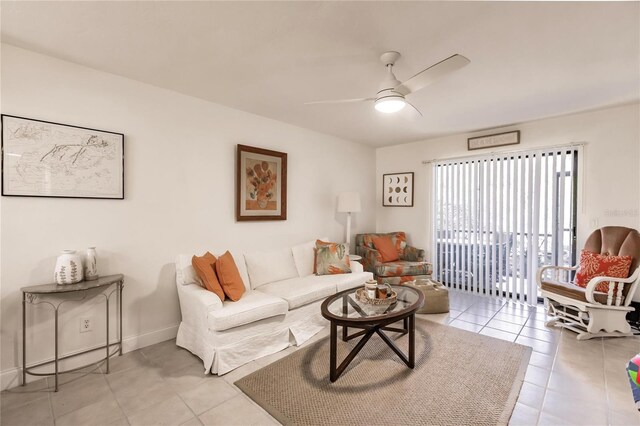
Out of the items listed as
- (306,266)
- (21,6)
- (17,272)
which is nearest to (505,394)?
(306,266)

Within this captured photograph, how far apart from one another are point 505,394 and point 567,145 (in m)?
3.24

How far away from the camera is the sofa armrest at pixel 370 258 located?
453 cm

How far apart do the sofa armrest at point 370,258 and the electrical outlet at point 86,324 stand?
11.2ft

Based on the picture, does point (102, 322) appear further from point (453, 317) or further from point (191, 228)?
point (453, 317)

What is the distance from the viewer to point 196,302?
256 centimetres

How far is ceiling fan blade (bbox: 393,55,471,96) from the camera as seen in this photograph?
1791 mm

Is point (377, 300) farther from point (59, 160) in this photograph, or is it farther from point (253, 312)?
point (59, 160)

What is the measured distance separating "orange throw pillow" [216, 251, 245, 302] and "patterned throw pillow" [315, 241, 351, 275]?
1242mm

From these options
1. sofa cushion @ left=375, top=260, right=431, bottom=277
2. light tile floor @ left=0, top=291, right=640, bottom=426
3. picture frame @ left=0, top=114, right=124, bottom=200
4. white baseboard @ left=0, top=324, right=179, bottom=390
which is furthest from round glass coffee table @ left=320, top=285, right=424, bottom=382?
picture frame @ left=0, top=114, right=124, bottom=200

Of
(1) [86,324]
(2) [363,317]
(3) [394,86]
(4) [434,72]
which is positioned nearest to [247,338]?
(2) [363,317]

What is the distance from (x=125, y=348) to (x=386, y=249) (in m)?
3.57

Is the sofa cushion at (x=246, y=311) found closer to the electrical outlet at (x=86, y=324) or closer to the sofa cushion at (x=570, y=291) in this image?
the electrical outlet at (x=86, y=324)

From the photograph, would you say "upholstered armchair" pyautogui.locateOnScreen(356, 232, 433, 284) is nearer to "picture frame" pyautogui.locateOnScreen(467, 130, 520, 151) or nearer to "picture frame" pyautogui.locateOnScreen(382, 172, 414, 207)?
"picture frame" pyautogui.locateOnScreen(382, 172, 414, 207)

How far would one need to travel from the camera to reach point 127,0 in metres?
1.68
